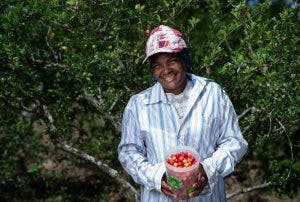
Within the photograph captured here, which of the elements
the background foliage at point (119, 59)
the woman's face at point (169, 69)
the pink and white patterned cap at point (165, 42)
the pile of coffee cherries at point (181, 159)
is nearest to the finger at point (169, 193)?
the pile of coffee cherries at point (181, 159)

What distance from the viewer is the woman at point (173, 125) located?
2.63 metres

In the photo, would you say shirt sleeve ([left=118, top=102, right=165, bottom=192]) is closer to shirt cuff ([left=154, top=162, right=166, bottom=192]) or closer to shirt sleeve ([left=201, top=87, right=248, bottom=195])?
shirt cuff ([left=154, top=162, right=166, bottom=192])

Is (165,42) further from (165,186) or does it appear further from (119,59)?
(119,59)

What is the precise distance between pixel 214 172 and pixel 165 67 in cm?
63

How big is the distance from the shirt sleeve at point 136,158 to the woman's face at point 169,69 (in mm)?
270

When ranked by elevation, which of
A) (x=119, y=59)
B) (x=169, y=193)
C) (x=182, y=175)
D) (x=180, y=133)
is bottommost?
(x=169, y=193)

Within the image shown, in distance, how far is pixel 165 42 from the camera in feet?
8.65

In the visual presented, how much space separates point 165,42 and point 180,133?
1.66 ft

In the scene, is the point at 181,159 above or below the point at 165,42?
below

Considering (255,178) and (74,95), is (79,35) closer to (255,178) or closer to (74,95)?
(74,95)

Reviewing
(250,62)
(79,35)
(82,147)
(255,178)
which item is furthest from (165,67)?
(255,178)

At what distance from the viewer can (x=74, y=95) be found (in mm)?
4703

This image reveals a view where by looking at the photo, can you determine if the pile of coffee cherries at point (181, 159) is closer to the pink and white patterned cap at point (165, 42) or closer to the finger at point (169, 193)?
the finger at point (169, 193)

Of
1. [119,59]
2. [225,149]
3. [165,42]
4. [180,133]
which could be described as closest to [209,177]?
[225,149]
